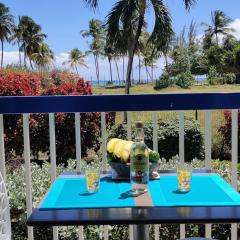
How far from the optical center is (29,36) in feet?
173

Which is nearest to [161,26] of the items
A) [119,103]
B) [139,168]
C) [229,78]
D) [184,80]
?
[119,103]

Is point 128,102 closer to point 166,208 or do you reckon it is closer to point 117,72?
point 166,208

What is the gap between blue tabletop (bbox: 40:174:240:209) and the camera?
1.38 m

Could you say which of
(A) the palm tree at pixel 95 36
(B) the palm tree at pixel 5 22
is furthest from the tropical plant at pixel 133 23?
(A) the palm tree at pixel 95 36

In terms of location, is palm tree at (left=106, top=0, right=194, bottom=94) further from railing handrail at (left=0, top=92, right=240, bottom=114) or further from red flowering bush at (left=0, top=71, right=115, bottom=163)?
railing handrail at (left=0, top=92, right=240, bottom=114)

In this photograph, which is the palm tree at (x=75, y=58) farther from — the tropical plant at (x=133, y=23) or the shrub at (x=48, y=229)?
the shrub at (x=48, y=229)

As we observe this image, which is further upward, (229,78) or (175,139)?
(229,78)

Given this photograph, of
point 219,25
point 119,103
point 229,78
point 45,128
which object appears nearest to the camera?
point 119,103

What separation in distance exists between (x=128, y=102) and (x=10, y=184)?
116cm

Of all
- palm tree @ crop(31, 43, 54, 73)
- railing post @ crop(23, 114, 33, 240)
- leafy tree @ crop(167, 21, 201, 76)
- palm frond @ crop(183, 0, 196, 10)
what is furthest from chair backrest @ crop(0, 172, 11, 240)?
palm tree @ crop(31, 43, 54, 73)

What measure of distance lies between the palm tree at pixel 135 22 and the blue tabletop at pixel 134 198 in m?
14.1

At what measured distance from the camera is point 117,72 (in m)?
67.6

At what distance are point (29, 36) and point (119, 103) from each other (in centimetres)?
5255

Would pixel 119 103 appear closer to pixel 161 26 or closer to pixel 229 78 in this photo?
pixel 161 26
